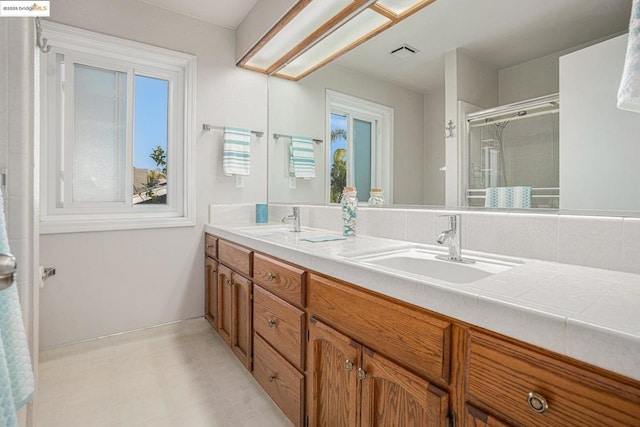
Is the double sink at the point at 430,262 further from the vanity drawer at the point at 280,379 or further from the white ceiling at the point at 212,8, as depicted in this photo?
the white ceiling at the point at 212,8

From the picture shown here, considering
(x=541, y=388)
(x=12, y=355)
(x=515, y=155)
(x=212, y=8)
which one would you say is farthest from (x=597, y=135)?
(x=212, y=8)

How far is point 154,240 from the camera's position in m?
2.26

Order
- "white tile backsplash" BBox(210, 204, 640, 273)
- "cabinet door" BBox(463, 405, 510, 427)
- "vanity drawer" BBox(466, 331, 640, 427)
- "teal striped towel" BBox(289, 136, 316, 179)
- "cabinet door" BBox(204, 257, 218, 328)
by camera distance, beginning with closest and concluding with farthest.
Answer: "vanity drawer" BBox(466, 331, 640, 427) → "cabinet door" BBox(463, 405, 510, 427) → "white tile backsplash" BBox(210, 204, 640, 273) → "cabinet door" BBox(204, 257, 218, 328) → "teal striped towel" BBox(289, 136, 316, 179)

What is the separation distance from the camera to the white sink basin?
102cm

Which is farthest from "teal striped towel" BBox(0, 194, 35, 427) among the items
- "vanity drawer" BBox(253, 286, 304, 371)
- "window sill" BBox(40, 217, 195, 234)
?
"window sill" BBox(40, 217, 195, 234)

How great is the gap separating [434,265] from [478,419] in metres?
0.58

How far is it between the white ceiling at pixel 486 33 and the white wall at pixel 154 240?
3.92ft

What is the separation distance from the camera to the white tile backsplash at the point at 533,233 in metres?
0.85

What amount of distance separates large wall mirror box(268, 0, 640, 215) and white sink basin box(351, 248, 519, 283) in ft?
0.82

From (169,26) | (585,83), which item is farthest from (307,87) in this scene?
(585,83)

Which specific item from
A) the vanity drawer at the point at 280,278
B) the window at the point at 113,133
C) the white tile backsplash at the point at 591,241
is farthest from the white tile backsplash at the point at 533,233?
the window at the point at 113,133

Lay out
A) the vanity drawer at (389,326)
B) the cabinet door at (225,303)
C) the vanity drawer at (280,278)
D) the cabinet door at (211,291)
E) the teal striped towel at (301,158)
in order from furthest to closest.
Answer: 1. the teal striped towel at (301,158)
2. the cabinet door at (211,291)
3. the cabinet door at (225,303)
4. the vanity drawer at (280,278)
5. the vanity drawer at (389,326)

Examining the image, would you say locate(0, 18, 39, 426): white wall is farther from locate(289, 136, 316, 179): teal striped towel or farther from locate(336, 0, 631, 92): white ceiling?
locate(289, 136, 316, 179): teal striped towel

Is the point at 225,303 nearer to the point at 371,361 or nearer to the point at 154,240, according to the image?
the point at 154,240
